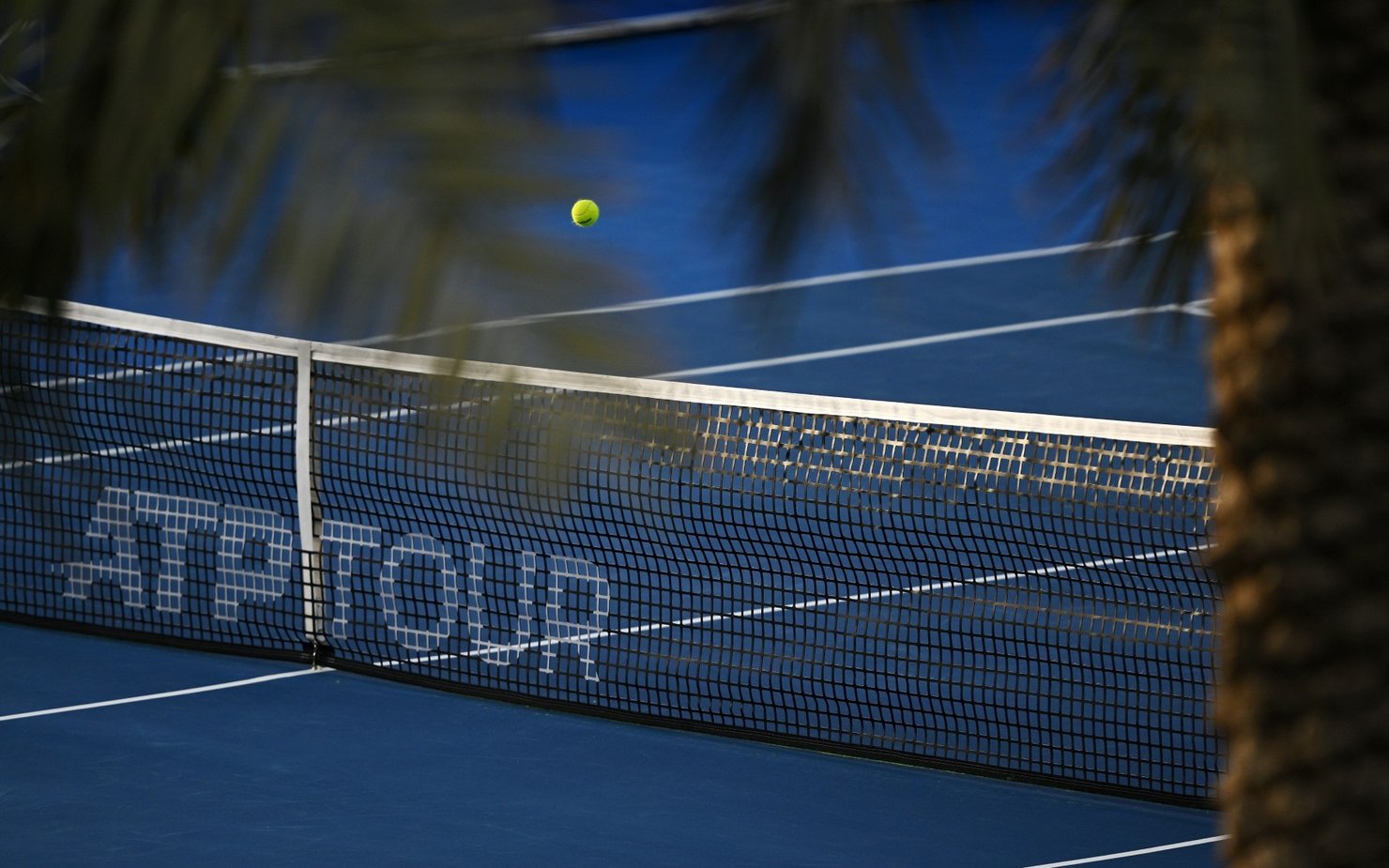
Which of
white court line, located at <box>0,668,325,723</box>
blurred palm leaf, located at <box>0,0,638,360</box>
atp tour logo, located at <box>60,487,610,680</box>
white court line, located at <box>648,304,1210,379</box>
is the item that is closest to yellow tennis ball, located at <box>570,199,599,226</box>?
blurred palm leaf, located at <box>0,0,638,360</box>

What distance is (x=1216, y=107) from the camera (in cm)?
77

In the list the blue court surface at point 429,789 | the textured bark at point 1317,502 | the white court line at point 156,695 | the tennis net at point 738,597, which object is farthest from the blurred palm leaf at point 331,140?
the white court line at point 156,695

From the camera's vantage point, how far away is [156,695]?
679 centimetres

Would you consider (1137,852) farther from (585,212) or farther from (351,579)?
(585,212)

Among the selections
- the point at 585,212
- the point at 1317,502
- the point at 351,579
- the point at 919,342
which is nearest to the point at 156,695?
the point at 351,579

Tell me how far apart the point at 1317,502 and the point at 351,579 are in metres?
6.47

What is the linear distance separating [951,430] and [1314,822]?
199 inches

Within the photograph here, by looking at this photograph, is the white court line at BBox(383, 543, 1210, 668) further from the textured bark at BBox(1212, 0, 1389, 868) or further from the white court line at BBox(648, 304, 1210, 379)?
the textured bark at BBox(1212, 0, 1389, 868)

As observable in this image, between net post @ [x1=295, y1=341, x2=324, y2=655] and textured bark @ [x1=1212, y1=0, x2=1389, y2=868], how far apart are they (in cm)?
575

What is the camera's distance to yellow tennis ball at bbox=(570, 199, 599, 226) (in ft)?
2.12

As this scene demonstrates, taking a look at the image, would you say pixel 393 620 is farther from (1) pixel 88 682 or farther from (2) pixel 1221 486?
(2) pixel 1221 486

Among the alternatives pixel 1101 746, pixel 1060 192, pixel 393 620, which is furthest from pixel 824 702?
pixel 1060 192

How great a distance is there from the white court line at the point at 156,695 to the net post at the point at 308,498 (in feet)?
0.52

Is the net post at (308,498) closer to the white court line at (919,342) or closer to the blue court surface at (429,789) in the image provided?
the blue court surface at (429,789)
